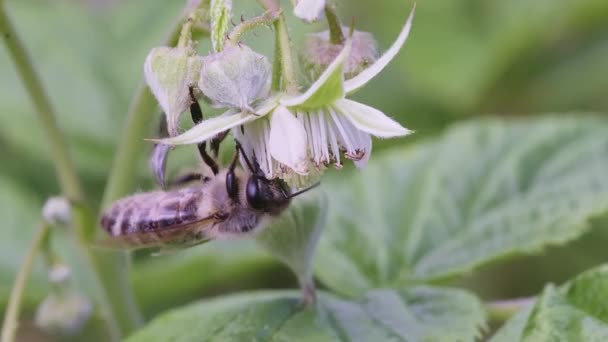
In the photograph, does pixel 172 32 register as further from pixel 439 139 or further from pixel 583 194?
pixel 439 139

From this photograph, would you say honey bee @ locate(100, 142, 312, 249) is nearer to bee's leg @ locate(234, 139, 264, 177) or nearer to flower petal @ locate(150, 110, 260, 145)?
bee's leg @ locate(234, 139, 264, 177)

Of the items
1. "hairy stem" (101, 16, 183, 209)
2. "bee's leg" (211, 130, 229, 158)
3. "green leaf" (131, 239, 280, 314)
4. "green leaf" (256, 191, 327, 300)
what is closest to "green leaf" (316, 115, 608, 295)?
"green leaf" (131, 239, 280, 314)

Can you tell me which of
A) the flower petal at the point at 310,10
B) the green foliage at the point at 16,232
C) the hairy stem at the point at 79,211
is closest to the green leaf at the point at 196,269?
the green foliage at the point at 16,232

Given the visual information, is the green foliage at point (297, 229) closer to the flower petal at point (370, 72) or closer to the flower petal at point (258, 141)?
the flower petal at point (258, 141)

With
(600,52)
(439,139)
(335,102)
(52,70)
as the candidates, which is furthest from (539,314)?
(600,52)

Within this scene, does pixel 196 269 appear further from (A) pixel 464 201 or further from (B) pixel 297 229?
(B) pixel 297 229

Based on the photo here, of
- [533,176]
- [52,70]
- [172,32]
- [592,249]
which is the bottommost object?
[592,249]

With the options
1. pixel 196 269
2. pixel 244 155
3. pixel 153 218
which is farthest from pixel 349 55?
pixel 196 269
